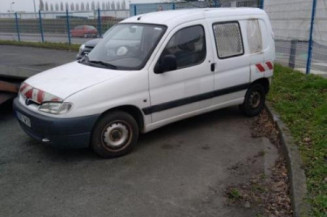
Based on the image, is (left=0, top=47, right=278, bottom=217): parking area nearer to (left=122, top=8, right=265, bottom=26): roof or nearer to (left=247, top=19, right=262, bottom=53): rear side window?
(left=247, top=19, right=262, bottom=53): rear side window

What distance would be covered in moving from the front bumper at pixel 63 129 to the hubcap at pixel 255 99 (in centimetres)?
304

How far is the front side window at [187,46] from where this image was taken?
4.89 metres

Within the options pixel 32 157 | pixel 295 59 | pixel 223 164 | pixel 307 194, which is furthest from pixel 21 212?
pixel 295 59

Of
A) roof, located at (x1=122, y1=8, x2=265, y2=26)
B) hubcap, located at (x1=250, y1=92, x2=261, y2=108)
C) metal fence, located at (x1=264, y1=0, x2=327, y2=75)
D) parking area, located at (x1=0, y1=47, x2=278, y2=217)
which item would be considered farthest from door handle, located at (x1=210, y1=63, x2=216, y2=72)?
metal fence, located at (x1=264, y1=0, x2=327, y2=75)

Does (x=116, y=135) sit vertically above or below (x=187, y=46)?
below

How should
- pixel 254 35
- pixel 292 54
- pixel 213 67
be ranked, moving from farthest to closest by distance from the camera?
pixel 292 54 < pixel 254 35 < pixel 213 67

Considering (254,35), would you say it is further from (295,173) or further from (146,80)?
(295,173)

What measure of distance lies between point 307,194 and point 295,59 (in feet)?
22.4

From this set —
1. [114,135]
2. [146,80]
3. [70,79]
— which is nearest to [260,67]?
[146,80]

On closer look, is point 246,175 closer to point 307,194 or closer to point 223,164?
point 223,164

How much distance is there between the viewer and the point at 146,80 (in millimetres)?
4605

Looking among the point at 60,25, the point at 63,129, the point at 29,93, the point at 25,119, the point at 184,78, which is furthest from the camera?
the point at 60,25

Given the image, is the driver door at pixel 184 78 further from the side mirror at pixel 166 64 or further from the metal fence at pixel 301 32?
the metal fence at pixel 301 32

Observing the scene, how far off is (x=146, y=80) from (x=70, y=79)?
99cm
